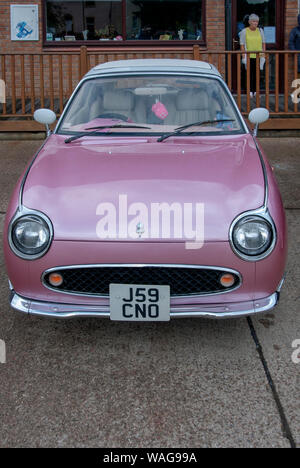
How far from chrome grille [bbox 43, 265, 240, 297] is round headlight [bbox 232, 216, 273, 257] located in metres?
0.15

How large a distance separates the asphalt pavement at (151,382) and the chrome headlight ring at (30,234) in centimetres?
64

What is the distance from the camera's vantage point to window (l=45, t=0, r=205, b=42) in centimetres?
1184

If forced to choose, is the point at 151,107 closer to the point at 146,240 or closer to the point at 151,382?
the point at 146,240

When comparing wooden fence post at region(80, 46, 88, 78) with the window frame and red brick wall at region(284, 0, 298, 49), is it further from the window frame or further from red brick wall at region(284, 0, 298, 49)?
red brick wall at region(284, 0, 298, 49)

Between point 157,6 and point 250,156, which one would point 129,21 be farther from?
point 250,156

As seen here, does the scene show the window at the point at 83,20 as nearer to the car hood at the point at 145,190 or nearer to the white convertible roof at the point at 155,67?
the white convertible roof at the point at 155,67

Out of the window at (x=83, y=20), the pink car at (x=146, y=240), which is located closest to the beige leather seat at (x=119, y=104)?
the pink car at (x=146, y=240)

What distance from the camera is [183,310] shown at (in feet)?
10.1

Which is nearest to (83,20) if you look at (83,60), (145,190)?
(83,60)

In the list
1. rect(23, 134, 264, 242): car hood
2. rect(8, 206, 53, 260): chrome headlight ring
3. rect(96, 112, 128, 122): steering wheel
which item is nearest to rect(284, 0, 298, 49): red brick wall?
rect(96, 112, 128, 122): steering wheel

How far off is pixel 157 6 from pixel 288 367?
398 inches

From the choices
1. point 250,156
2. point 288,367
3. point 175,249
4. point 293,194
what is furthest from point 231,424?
point 293,194

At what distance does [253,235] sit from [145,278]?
611 millimetres
